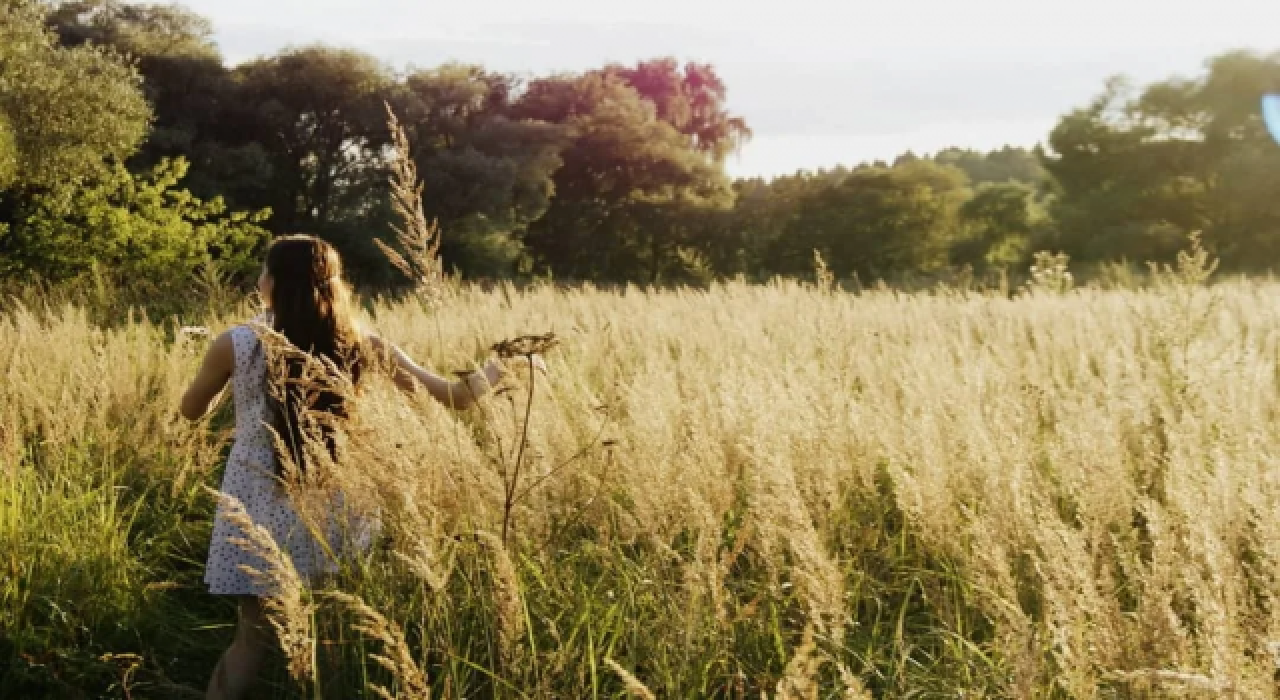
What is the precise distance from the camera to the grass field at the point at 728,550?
6.69ft

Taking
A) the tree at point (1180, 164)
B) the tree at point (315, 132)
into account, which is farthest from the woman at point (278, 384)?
the tree at point (1180, 164)

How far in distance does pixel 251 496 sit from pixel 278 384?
1.39 feet

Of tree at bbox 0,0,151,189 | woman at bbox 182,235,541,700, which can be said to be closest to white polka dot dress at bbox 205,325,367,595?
woman at bbox 182,235,541,700

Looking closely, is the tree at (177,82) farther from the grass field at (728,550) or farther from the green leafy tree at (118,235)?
the grass field at (728,550)

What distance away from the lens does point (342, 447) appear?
108 inches

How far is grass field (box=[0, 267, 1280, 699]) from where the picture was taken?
204 cm

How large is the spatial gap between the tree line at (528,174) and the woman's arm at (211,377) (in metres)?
11.0

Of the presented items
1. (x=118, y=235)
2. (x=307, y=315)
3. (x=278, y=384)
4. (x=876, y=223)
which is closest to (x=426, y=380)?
(x=307, y=315)

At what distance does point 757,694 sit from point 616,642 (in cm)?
38

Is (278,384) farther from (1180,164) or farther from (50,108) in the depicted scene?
(1180,164)

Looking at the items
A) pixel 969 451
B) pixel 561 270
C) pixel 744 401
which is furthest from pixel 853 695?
pixel 561 270

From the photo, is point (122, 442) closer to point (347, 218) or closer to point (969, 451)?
point (969, 451)

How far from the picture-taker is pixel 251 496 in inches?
130

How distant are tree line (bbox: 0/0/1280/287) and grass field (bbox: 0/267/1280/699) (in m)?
11.0
